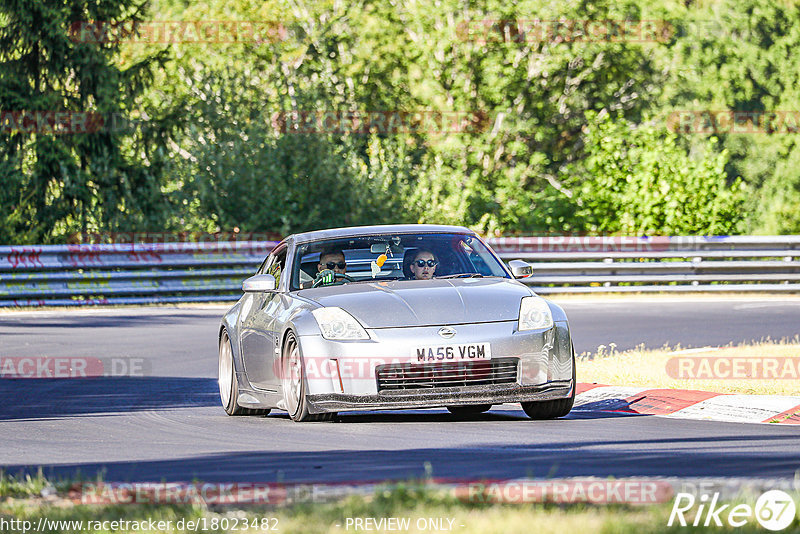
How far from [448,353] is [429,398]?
33 cm

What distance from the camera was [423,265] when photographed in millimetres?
10656

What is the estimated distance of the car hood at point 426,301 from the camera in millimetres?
9523

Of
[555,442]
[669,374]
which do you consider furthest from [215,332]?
[555,442]

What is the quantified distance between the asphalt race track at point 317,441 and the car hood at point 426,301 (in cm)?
73

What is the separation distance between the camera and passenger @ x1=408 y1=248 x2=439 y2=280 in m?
10.6

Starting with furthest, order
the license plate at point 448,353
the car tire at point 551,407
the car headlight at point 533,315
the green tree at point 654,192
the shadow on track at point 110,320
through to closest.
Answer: the green tree at point 654,192 < the shadow on track at point 110,320 < the car tire at point 551,407 < the car headlight at point 533,315 < the license plate at point 448,353

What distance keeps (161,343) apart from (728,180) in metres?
50.6

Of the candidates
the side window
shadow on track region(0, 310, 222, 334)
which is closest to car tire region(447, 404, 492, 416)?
the side window

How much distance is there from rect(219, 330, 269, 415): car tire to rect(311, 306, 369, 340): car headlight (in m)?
1.69

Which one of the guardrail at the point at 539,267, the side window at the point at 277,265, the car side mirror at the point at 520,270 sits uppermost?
the side window at the point at 277,265

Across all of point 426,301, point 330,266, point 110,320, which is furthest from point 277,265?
point 110,320

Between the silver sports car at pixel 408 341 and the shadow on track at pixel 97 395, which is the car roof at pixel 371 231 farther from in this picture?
the shadow on track at pixel 97 395

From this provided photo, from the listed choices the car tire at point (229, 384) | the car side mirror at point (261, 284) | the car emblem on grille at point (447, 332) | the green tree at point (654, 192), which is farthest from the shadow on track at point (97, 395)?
the green tree at point (654, 192)

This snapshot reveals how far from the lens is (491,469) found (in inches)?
277
